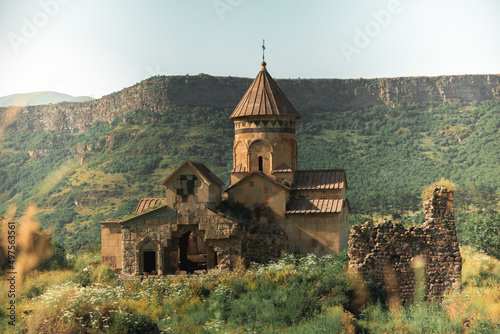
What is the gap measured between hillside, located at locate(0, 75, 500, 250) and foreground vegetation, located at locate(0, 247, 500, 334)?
67.2ft

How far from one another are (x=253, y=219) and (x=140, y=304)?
5.88 m

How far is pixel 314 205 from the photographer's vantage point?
61.4 feet

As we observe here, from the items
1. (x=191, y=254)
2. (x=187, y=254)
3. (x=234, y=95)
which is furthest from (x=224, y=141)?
(x=187, y=254)

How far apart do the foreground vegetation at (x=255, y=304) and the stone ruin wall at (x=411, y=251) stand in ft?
1.48

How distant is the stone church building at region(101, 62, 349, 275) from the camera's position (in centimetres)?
1775

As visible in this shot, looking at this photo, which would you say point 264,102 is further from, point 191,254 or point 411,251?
point 411,251

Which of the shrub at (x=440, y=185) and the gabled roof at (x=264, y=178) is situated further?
the gabled roof at (x=264, y=178)

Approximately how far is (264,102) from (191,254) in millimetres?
6001

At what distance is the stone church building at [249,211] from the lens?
58.2 ft

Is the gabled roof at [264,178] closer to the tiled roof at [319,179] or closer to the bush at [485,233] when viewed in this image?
the tiled roof at [319,179]

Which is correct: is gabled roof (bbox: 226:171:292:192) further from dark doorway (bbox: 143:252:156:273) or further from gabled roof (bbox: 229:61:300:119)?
dark doorway (bbox: 143:252:156:273)

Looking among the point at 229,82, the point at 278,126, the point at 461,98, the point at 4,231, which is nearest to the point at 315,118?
the point at 229,82

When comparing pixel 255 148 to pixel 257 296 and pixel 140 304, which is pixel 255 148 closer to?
pixel 257 296

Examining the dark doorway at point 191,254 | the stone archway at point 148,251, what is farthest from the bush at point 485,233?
the stone archway at point 148,251
